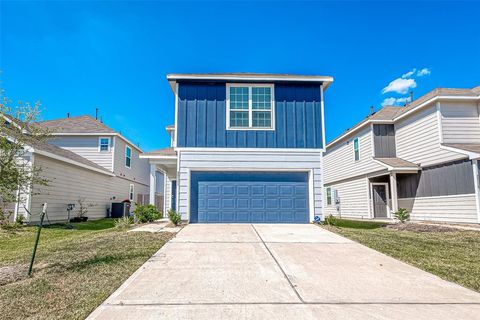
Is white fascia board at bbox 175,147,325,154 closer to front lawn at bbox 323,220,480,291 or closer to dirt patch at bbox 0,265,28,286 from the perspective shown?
front lawn at bbox 323,220,480,291

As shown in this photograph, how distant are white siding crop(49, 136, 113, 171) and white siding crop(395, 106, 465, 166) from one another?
56.5 ft

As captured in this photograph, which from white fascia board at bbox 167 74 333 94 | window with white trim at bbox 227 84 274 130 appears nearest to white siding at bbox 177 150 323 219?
window with white trim at bbox 227 84 274 130

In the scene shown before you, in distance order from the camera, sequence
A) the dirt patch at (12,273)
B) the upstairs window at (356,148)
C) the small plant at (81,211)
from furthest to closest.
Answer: the upstairs window at (356,148) → the small plant at (81,211) → the dirt patch at (12,273)

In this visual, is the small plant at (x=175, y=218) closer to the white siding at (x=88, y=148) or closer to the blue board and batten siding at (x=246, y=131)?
the blue board and batten siding at (x=246, y=131)

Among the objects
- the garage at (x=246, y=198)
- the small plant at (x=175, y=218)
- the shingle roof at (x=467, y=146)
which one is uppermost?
the shingle roof at (x=467, y=146)

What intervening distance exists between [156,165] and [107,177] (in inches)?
273

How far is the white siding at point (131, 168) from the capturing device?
18.3 m

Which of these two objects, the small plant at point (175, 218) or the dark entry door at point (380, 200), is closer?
the small plant at point (175, 218)

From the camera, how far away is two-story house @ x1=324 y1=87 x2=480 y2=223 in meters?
11.4

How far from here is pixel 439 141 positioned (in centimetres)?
1227

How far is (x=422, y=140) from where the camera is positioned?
43.9ft

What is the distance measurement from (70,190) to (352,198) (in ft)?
53.1

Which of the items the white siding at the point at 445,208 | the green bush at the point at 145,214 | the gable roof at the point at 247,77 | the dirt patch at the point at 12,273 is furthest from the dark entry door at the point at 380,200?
the dirt patch at the point at 12,273

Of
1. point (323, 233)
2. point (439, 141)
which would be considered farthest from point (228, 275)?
point (439, 141)
